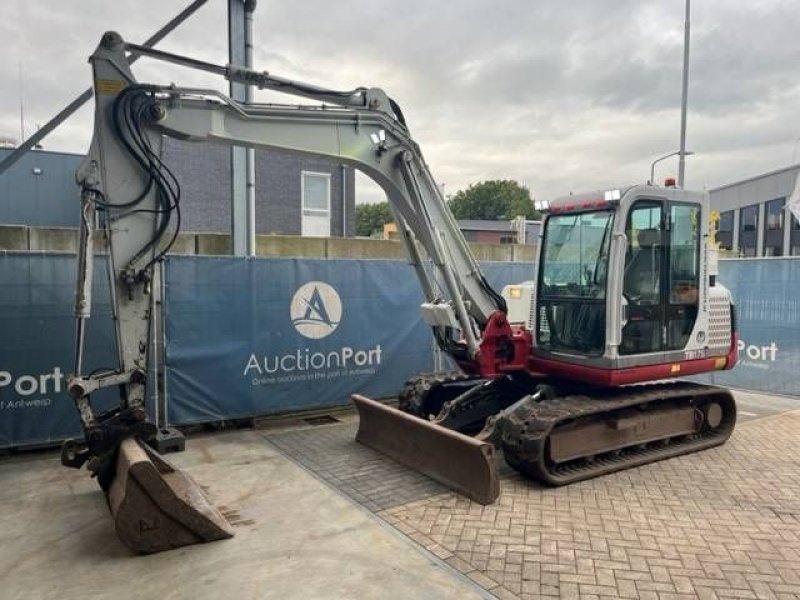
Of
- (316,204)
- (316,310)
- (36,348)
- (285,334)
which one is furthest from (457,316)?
(316,204)

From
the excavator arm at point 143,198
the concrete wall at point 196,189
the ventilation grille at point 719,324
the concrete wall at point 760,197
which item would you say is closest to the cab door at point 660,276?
the ventilation grille at point 719,324

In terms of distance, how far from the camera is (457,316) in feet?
20.4

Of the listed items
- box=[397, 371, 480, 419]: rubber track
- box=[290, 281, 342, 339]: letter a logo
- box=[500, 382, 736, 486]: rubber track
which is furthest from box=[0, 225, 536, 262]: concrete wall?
box=[500, 382, 736, 486]: rubber track

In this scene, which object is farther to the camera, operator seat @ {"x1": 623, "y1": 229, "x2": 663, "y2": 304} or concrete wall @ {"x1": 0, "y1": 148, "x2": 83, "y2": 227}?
concrete wall @ {"x1": 0, "y1": 148, "x2": 83, "y2": 227}

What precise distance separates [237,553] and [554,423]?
2.77 m

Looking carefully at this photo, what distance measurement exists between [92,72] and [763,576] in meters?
5.78

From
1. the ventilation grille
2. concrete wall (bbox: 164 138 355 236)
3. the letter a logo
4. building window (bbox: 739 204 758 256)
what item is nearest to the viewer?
the ventilation grille

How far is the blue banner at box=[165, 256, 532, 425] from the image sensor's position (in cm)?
708

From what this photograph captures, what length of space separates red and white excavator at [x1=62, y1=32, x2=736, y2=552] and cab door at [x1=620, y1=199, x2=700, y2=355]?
0.06 ft

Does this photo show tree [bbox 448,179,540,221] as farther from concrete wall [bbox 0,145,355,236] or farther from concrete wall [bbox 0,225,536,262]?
concrete wall [bbox 0,225,536,262]

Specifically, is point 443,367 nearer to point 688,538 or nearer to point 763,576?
point 688,538

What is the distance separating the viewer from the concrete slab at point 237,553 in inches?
148

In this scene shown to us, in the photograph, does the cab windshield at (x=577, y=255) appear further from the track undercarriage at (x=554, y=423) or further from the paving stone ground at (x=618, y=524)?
the paving stone ground at (x=618, y=524)

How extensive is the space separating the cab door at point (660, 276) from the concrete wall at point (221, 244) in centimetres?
408
